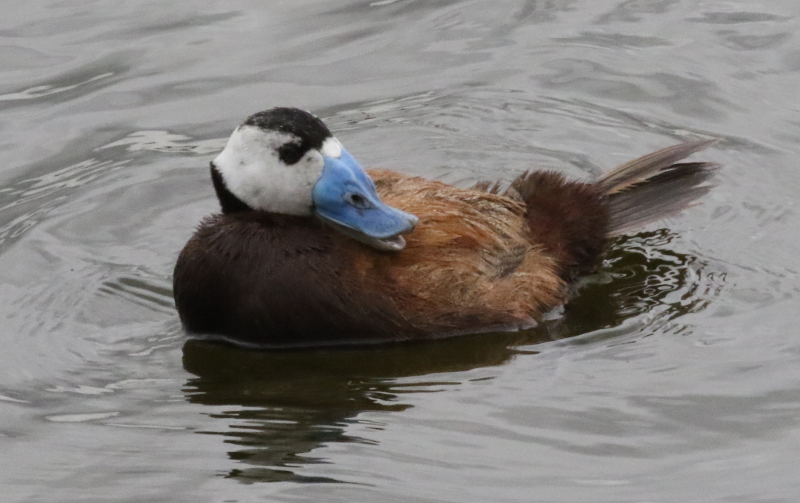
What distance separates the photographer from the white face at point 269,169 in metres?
6.75

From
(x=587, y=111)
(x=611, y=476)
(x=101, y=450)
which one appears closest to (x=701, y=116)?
(x=587, y=111)

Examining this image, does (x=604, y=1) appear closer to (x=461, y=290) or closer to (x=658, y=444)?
(x=461, y=290)

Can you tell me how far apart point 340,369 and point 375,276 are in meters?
0.50

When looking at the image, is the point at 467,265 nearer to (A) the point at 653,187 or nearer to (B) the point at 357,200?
(B) the point at 357,200

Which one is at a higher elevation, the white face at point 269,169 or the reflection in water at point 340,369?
the white face at point 269,169

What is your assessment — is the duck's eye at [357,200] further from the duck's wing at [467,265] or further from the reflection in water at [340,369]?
the reflection in water at [340,369]

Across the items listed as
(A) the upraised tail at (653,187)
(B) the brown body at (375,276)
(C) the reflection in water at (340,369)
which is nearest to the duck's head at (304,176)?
(B) the brown body at (375,276)

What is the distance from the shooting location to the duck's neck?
6910mm

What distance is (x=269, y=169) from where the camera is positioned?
22.2ft

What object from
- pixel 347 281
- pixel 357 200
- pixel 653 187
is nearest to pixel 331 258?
pixel 347 281

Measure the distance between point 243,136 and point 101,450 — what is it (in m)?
1.74

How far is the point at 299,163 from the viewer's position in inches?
266

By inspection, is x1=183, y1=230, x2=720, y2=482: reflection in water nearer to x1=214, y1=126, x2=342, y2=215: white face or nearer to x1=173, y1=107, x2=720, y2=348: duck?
x1=173, y1=107, x2=720, y2=348: duck

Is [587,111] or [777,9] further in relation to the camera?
[777,9]
